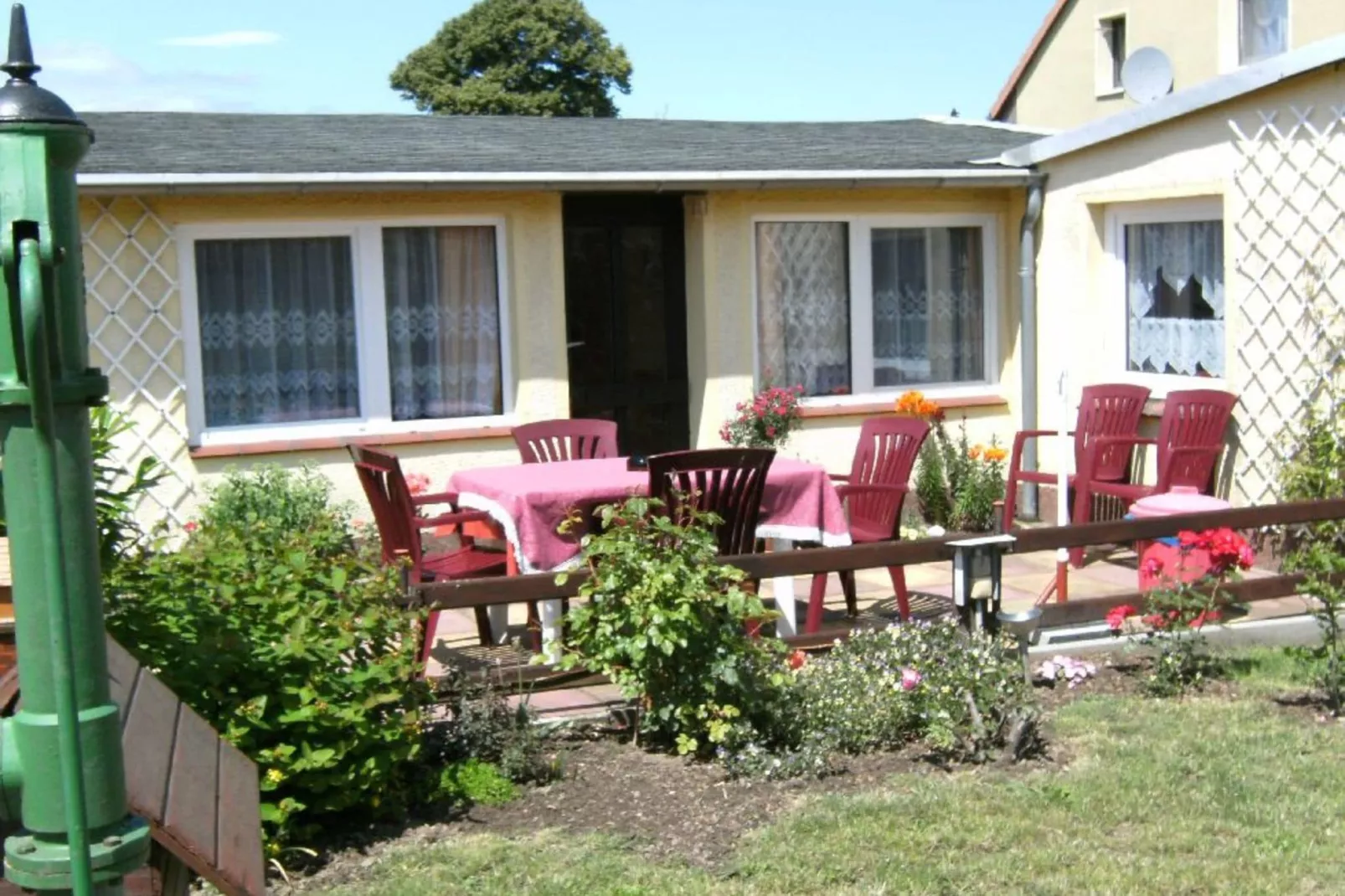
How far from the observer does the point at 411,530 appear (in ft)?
23.4

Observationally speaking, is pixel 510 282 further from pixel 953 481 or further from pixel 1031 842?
pixel 1031 842

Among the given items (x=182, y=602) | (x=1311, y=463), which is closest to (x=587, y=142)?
(x=1311, y=463)

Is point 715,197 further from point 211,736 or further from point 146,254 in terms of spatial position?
point 211,736

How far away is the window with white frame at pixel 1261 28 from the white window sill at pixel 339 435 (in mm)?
15127

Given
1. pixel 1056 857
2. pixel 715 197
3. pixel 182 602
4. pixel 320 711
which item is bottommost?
pixel 1056 857

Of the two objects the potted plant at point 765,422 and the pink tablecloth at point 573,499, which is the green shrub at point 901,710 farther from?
the potted plant at point 765,422

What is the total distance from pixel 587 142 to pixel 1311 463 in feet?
18.5

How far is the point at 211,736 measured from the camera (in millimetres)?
2963

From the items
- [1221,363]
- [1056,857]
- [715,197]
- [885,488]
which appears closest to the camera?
[1056,857]

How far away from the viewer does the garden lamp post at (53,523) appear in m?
1.65

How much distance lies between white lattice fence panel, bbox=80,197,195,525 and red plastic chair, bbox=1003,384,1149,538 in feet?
17.4

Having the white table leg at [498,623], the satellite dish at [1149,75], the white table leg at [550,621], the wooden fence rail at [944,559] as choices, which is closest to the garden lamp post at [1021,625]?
the wooden fence rail at [944,559]

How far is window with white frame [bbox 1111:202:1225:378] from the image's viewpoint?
33.8ft

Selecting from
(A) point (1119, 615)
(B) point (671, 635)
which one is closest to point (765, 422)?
(A) point (1119, 615)
